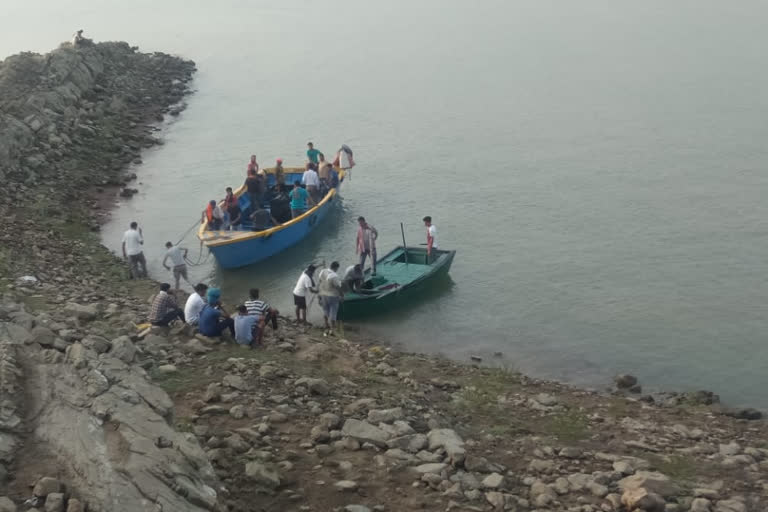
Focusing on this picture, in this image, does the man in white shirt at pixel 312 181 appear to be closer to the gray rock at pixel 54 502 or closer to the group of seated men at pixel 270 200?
the group of seated men at pixel 270 200

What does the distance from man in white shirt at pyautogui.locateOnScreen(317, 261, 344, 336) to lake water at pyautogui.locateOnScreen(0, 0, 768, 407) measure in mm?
1455

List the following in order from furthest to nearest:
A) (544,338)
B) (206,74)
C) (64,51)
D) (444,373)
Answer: (206,74) → (64,51) → (544,338) → (444,373)

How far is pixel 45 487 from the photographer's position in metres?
7.75

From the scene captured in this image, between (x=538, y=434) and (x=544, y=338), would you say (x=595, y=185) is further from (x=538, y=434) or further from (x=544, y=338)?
(x=538, y=434)

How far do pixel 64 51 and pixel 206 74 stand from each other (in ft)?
35.1

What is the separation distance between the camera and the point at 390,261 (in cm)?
2217

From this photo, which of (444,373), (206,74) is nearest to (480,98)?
(206,74)

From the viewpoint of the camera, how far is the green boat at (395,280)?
64.7 ft

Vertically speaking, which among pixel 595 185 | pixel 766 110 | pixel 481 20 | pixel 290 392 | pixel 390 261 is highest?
pixel 481 20

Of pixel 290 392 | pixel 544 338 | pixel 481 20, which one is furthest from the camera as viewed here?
pixel 481 20

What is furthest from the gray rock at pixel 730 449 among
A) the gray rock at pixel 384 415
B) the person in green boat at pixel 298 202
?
the person in green boat at pixel 298 202

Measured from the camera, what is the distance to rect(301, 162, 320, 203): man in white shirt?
84.2 feet

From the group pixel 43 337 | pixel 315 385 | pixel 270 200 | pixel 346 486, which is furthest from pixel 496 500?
pixel 270 200

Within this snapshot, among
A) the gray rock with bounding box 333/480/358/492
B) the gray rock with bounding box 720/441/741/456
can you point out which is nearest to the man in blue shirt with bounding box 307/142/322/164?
the gray rock with bounding box 720/441/741/456
